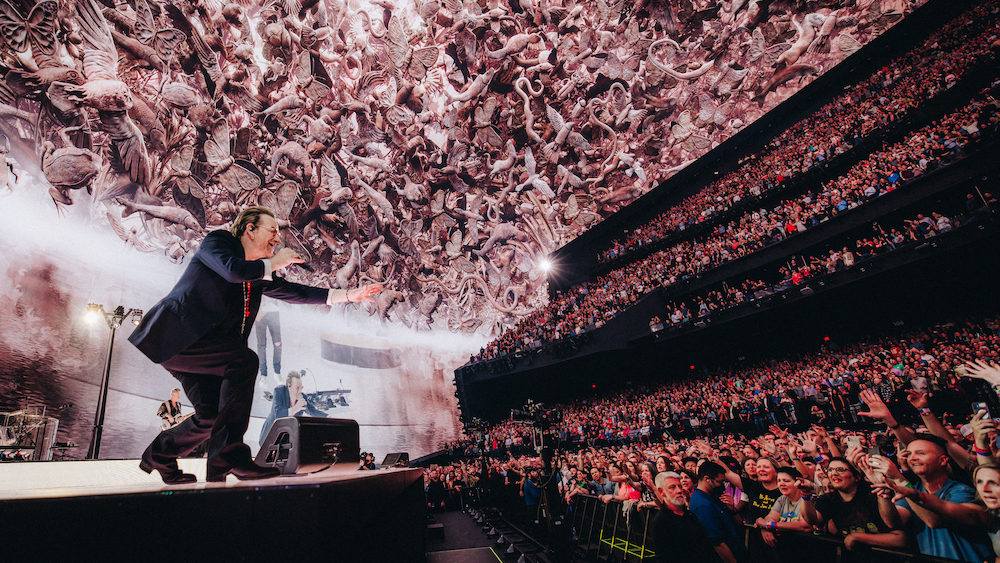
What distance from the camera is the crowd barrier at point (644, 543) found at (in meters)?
2.27

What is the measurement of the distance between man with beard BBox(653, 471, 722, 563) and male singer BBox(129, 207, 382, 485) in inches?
119

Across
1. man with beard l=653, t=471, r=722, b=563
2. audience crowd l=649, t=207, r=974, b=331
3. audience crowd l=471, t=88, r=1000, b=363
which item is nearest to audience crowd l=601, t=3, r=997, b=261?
audience crowd l=471, t=88, r=1000, b=363

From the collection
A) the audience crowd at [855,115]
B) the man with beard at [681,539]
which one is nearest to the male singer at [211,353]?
the man with beard at [681,539]

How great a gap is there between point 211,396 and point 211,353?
24cm

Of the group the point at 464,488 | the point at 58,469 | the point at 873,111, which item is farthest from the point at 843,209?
the point at 58,469

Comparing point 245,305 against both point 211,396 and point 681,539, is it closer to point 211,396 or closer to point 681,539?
point 211,396

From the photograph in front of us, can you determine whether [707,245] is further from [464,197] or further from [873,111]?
[464,197]

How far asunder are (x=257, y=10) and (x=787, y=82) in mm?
22128

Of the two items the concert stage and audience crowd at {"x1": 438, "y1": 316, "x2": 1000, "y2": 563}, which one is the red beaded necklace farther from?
audience crowd at {"x1": 438, "y1": 316, "x2": 1000, "y2": 563}

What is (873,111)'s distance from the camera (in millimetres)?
14539

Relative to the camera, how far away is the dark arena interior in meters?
2.55

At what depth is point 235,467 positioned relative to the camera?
204 centimetres

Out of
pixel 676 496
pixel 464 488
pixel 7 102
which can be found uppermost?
pixel 7 102

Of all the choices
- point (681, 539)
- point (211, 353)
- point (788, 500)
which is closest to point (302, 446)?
point (211, 353)
